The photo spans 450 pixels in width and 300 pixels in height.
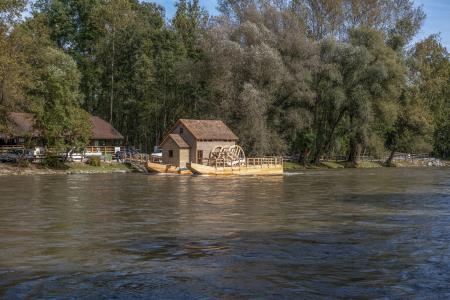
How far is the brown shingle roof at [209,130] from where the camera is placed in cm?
6328

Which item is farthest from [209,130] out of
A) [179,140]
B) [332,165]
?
[332,165]

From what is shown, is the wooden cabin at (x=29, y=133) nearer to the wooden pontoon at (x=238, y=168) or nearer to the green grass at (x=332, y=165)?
the wooden pontoon at (x=238, y=168)

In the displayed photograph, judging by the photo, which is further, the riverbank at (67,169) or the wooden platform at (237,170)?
the wooden platform at (237,170)

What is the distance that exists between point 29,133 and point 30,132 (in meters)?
0.30

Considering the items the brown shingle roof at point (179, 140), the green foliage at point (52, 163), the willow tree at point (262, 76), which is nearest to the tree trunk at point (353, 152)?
the willow tree at point (262, 76)

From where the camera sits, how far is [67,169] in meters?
61.8

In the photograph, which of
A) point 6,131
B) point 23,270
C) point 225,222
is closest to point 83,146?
point 6,131

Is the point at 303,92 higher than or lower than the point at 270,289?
higher

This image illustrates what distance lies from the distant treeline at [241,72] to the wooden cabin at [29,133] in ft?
6.96

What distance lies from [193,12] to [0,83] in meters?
46.8

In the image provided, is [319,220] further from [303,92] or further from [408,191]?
[303,92]

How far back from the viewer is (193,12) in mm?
96750

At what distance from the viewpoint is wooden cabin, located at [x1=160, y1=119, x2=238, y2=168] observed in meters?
62.9

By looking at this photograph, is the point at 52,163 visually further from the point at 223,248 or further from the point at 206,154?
the point at 223,248
